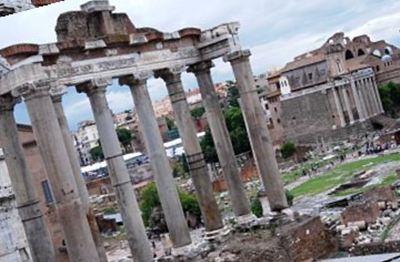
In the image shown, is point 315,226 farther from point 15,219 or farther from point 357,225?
point 15,219

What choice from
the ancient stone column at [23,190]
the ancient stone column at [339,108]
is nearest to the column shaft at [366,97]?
the ancient stone column at [339,108]

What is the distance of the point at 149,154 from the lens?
1197cm

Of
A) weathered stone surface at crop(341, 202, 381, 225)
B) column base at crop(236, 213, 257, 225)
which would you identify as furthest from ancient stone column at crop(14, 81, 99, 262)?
weathered stone surface at crop(341, 202, 381, 225)

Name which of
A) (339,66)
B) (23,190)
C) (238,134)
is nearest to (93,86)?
(23,190)

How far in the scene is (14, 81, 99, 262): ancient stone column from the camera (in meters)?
9.14

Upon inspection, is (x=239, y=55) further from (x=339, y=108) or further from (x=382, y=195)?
(x=339, y=108)

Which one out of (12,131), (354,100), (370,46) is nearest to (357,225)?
(12,131)

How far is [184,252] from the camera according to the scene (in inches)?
467

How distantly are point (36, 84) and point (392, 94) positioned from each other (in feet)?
178

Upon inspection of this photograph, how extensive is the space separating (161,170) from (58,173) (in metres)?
3.03

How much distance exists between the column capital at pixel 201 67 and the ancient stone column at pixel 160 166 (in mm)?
1732

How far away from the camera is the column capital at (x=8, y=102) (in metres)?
9.89

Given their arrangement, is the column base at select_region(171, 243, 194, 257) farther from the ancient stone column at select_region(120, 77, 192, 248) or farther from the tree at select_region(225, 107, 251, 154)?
the tree at select_region(225, 107, 251, 154)

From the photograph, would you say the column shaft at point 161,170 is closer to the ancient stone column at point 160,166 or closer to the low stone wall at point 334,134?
the ancient stone column at point 160,166
